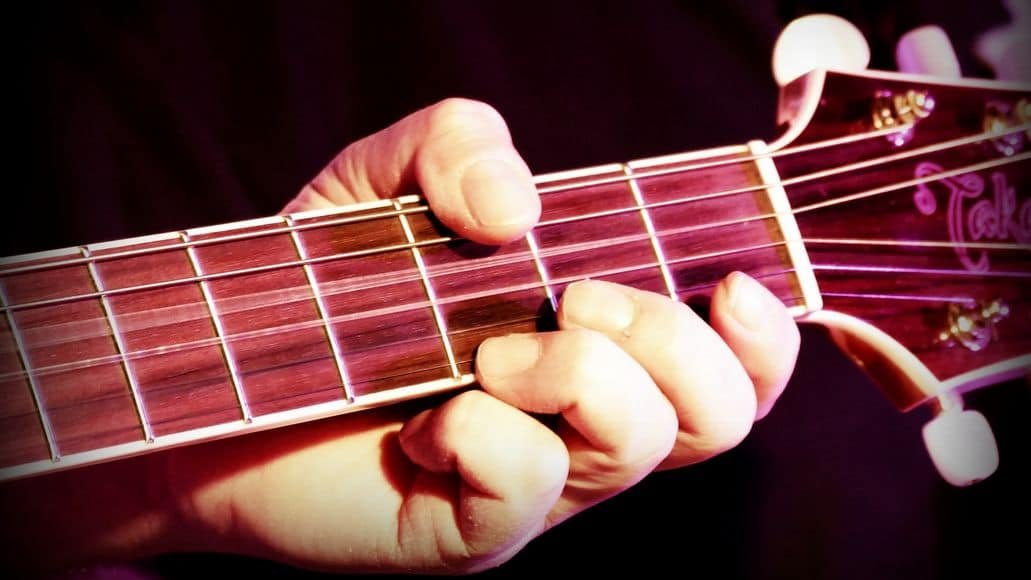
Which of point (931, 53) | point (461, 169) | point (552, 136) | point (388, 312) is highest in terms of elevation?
point (552, 136)

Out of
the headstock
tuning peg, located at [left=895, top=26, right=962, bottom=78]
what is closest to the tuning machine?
the headstock

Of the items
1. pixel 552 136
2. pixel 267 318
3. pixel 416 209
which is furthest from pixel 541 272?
pixel 552 136

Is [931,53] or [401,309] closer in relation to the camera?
[401,309]

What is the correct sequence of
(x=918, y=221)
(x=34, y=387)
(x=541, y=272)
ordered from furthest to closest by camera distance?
(x=918, y=221) → (x=541, y=272) → (x=34, y=387)

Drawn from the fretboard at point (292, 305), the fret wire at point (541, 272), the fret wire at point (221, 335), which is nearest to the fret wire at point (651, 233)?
the fretboard at point (292, 305)

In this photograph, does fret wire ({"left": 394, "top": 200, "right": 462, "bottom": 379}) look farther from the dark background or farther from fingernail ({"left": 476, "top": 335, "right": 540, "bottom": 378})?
the dark background

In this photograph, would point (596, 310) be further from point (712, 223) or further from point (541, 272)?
point (712, 223)
